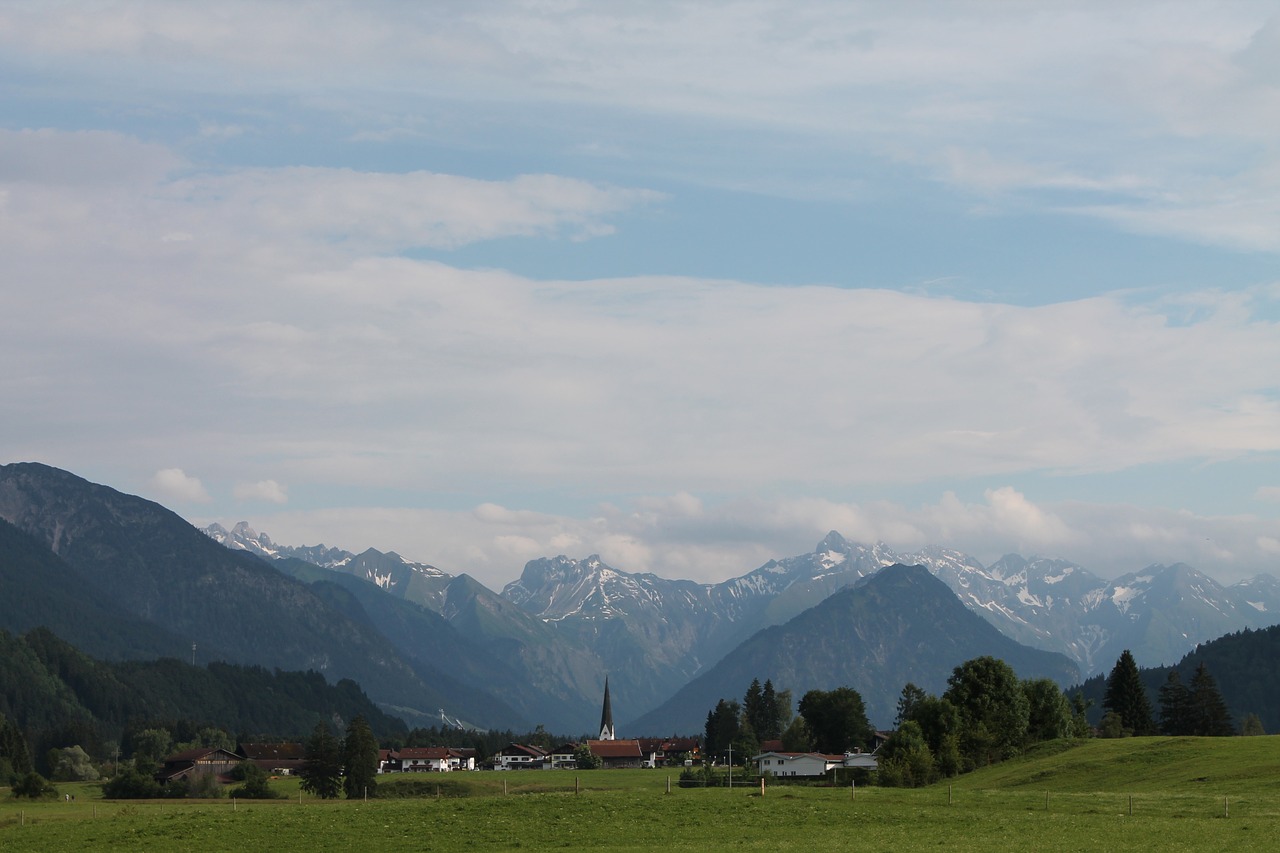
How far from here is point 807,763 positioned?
7062 inches

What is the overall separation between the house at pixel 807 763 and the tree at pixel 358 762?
48.1m

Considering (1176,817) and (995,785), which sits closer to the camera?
(1176,817)

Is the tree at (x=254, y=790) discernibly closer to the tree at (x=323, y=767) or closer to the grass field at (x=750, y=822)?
the tree at (x=323, y=767)

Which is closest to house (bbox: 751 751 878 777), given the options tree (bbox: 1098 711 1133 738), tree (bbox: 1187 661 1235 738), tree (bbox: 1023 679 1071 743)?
tree (bbox: 1098 711 1133 738)

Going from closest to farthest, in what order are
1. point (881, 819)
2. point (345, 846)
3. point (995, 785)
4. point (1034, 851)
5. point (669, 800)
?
point (1034, 851)
point (345, 846)
point (881, 819)
point (669, 800)
point (995, 785)

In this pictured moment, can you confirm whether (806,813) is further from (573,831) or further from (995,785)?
(995,785)

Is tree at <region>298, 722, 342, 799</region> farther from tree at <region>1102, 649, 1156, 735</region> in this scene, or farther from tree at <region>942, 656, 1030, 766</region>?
tree at <region>1102, 649, 1156, 735</region>

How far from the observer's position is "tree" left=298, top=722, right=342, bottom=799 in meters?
164

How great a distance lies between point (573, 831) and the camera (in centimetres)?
6681

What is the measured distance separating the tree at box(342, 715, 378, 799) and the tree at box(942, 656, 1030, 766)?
227ft

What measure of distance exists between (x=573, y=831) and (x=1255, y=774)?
46.4 m

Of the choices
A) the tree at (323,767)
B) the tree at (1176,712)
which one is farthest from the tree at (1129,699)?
the tree at (323,767)

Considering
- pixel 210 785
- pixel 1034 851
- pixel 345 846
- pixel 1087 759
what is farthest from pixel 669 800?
pixel 210 785

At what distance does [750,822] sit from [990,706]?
8187 centimetres
